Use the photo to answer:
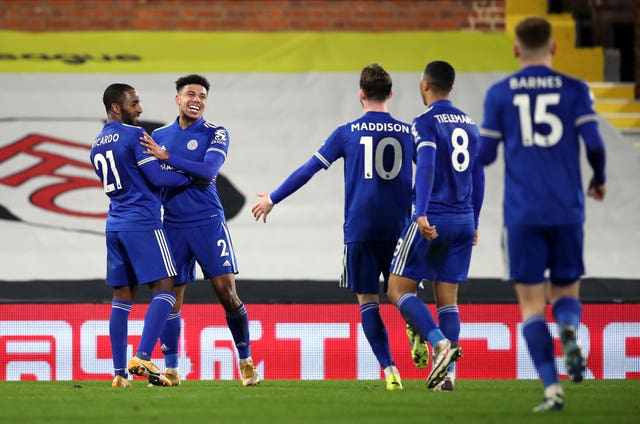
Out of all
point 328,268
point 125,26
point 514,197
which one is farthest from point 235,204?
point 514,197

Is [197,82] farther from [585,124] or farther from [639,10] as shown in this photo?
[639,10]

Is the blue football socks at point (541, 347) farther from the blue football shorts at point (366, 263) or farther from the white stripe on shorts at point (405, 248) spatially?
the blue football shorts at point (366, 263)

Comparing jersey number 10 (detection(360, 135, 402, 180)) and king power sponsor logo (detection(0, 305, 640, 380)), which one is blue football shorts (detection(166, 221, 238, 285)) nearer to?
jersey number 10 (detection(360, 135, 402, 180))

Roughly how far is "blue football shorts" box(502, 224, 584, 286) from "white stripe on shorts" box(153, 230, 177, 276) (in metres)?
2.52

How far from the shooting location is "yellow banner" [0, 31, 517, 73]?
12.6 metres

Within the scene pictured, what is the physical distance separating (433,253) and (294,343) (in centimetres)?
299

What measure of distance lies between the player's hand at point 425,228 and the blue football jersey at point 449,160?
0.23m

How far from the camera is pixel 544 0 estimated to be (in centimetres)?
1348

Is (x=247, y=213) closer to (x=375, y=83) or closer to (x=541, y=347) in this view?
(x=375, y=83)

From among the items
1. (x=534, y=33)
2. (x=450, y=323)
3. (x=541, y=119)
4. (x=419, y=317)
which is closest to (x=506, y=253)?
(x=541, y=119)

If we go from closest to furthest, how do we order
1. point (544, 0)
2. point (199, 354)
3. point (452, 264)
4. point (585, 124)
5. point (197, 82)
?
point (585, 124)
point (452, 264)
point (197, 82)
point (199, 354)
point (544, 0)

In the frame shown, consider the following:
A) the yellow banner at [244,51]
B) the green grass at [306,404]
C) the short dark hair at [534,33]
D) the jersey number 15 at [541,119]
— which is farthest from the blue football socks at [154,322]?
the yellow banner at [244,51]

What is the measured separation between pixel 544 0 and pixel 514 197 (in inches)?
335

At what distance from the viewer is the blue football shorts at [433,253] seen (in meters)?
6.75
